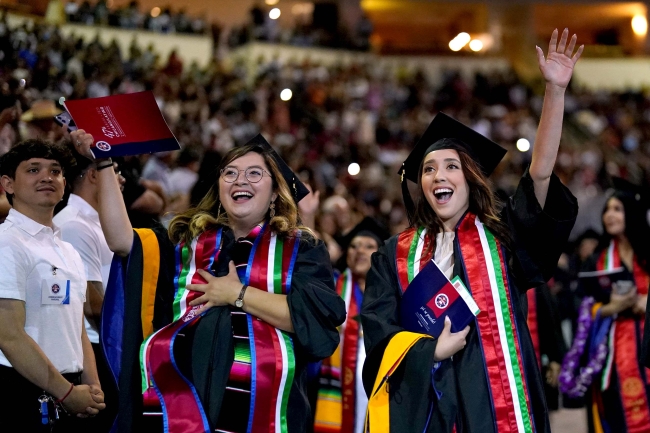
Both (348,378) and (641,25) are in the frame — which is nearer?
(348,378)

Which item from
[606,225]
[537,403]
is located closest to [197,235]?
[537,403]

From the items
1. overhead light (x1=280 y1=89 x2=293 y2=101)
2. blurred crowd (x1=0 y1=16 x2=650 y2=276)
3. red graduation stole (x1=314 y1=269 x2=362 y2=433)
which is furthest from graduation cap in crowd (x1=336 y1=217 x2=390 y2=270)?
overhead light (x1=280 y1=89 x2=293 y2=101)

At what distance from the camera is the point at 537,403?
3.52 meters

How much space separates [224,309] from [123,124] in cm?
97

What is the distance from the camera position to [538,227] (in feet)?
11.7

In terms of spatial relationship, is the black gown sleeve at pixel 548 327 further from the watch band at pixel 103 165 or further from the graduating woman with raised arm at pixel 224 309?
the watch band at pixel 103 165

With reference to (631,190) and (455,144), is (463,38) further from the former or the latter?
(455,144)

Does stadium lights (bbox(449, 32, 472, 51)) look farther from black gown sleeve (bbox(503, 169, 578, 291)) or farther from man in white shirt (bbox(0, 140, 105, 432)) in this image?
black gown sleeve (bbox(503, 169, 578, 291))

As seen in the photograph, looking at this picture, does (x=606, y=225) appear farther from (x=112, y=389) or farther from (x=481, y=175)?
(x=112, y=389)

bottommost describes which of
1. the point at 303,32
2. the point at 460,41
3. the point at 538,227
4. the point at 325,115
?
the point at 538,227

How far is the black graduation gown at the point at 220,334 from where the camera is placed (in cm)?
356

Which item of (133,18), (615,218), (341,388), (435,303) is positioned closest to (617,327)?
(615,218)

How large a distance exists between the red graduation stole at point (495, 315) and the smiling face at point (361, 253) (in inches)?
104

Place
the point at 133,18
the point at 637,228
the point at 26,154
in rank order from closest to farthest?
the point at 26,154 < the point at 637,228 < the point at 133,18
